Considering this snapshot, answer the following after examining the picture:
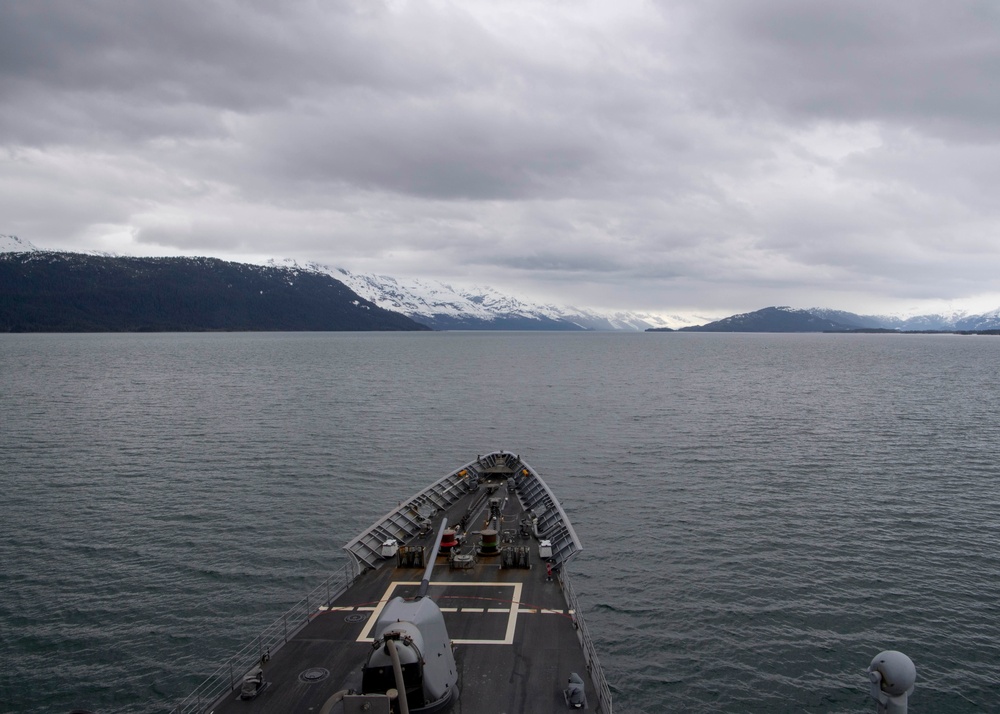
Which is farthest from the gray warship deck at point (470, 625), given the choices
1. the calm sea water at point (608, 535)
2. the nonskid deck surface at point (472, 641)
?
the calm sea water at point (608, 535)

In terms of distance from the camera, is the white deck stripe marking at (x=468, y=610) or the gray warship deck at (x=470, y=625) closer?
the gray warship deck at (x=470, y=625)

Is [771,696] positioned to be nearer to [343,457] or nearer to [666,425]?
[343,457]

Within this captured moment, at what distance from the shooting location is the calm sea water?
3297 centimetres

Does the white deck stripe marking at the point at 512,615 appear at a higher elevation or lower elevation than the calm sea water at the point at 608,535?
higher

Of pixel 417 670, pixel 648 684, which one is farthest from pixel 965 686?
pixel 417 670

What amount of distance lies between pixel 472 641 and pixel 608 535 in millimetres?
26587

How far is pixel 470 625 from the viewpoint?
28875mm

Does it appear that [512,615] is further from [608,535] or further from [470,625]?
[608,535]

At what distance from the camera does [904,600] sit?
39.3m

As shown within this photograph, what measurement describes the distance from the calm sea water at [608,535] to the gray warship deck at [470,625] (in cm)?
568

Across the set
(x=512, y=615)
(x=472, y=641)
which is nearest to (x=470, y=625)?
(x=472, y=641)

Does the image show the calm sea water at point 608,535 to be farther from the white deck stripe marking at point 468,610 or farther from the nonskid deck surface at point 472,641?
the white deck stripe marking at point 468,610

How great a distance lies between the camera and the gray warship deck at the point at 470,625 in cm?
2353

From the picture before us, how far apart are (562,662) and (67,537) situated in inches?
1685
